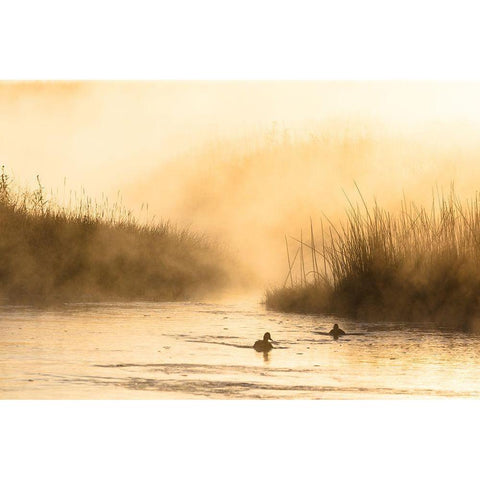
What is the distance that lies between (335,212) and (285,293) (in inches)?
18.4

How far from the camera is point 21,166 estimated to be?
6422mm

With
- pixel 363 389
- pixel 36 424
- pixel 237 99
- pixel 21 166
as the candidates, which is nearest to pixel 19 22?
pixel 21 166

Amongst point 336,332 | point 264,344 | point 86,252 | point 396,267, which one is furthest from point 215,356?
point 396,267

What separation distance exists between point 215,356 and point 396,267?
131cm

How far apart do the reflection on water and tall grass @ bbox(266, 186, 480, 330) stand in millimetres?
121

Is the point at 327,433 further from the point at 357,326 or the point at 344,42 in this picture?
the point at 344,42

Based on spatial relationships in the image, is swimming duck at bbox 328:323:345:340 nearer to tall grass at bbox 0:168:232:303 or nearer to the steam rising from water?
the steam rising from water

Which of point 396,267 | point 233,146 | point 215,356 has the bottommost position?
point 215,356

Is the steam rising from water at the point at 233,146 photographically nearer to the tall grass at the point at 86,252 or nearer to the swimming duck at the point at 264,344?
the tall grass at the point at 86,252

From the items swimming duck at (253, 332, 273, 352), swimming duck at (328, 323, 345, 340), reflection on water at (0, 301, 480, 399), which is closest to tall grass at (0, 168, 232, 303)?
reflection on water at (0, 301, 480, 399)

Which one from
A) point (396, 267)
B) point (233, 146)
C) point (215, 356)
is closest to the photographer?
point (215, 356)

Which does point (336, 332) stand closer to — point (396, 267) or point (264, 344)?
point (264, 344)

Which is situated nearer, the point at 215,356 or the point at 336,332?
the point at 215,356

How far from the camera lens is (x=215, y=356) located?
6.05 metres
